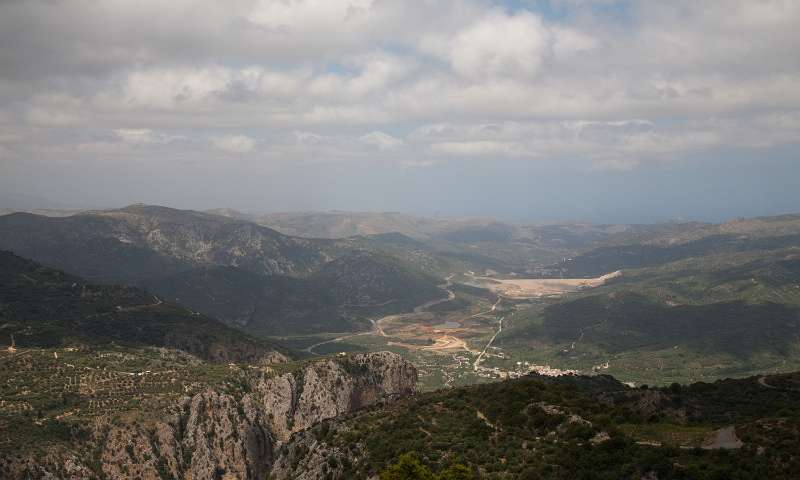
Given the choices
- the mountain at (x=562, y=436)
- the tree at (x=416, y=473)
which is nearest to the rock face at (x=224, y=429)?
the mountain at (x=562, y=436)

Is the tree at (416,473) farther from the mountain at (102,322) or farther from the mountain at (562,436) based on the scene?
the mountain at (102,322)

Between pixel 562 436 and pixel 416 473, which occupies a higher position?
pixel 562 436

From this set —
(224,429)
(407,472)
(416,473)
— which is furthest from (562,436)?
(224,429)

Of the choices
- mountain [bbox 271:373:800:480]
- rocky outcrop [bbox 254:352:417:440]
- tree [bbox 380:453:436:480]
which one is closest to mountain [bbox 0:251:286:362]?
rocky outcrop [bbox 254:352:417:440]

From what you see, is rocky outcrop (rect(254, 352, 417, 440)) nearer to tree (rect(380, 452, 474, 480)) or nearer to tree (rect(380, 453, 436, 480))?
tree (rect(380, 453, 436, 480))

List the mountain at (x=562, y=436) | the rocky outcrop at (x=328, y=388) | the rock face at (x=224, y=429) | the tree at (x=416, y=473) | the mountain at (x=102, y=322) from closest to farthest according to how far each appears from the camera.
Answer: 1. the mountain at (x=562, y=436)
2. the tree at (x=416, y=473)
3. the rock face at (x=224, y=429)
4. the rocky outcrop at (x=328, y=388)
5. the mountain at (x=102, y=322)

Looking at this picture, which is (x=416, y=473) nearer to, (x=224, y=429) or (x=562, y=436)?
(x=562, y=436)
